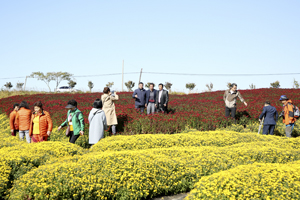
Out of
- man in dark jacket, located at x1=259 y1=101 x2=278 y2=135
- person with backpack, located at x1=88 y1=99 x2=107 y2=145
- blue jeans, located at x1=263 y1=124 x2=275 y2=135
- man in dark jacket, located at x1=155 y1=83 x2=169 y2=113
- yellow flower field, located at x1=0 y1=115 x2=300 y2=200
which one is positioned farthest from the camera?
man in dark jacket, located at x1=155 y1=83 x2=169 y2=113

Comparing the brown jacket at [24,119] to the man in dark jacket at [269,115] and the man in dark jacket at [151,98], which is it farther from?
the man in dark jacket at [269,115]

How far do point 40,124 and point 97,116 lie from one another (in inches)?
65.8

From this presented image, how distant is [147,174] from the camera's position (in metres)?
4.90

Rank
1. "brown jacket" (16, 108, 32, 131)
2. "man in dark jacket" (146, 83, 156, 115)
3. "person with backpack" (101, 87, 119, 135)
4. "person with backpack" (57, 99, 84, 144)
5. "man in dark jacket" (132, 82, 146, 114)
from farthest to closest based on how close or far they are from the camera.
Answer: "man in dark jacket" (132, 82, 146, 114) → "man in dark jacket" (146, 83, 156, 115) → "person with backpack" (101, 87, 119, 135) → "brown jacket" (16, 108, 32, 131) → "person with backpack" (57, 99, 84, 144)

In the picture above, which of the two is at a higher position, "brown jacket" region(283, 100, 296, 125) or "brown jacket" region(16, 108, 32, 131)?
"brown jacket" region(283, 100, 296, 125)

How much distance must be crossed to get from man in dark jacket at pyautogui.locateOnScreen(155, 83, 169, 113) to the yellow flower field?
18.4ft

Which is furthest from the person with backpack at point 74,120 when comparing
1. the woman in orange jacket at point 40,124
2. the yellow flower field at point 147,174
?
the yellow flower field at point 147,174

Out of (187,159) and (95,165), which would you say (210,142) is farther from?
(95,165)

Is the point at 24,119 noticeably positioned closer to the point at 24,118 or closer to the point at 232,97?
the point at 24,118

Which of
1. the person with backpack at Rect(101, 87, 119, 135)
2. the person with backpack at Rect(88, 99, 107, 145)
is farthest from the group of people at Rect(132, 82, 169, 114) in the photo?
the person with backpack at Rect(88, 99, 107, 145)

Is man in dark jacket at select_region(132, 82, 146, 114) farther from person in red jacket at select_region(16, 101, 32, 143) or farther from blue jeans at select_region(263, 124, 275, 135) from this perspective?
blue jeans at select_region(263, 124, 275, 135)

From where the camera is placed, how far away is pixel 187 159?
5.67 meters

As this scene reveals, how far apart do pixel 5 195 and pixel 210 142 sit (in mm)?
5606

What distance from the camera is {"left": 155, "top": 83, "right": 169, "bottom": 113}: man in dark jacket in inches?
466
